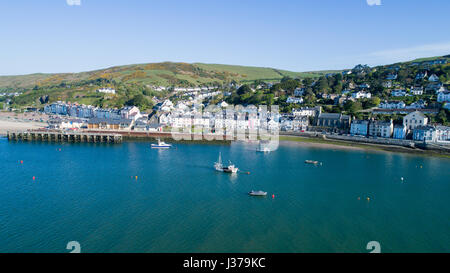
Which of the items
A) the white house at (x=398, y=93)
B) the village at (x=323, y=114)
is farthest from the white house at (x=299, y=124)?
the white house at (x=398, y=93)

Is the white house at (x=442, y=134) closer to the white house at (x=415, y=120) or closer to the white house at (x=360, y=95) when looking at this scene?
the white house at (x=415, y=120)

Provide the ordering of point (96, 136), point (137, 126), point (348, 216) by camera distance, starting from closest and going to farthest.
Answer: point (348, 216)
point (96, 136)
point (137, 126)

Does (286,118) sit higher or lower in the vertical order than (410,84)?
lower

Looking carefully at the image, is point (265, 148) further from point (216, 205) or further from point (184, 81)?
point (184, 81)

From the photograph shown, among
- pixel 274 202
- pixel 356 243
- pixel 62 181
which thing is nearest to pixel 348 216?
pixel 356 243

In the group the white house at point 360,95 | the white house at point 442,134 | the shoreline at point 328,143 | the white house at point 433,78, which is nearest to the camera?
the shoreline at point 328,143

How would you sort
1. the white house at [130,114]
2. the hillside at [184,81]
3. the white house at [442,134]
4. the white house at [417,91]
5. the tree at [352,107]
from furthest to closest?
the hillside at [184,81]
the white house at [130,114]
the white house at [417,91]
the tree at [352,107]
the white house at [442,134]

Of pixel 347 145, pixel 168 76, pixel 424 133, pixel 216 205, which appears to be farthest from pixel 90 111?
pixel 424 133
